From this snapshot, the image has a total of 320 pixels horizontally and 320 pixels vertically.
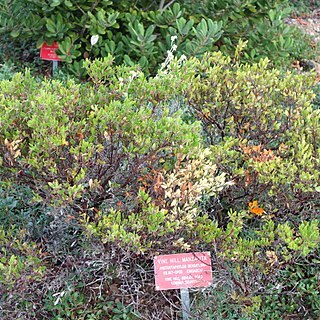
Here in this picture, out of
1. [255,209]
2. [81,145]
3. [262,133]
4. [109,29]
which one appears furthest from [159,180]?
[109,29]

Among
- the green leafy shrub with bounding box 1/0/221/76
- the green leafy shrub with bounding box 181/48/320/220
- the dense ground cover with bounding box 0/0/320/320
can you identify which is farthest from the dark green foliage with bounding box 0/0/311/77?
the dense ground cover with bounding box 0/0/320/320

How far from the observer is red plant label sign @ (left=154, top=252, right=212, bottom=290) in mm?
2764

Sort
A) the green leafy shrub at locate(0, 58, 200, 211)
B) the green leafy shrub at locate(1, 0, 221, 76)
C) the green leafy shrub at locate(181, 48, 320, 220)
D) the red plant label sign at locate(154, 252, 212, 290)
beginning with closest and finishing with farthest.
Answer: the green leafy shrub at locate(0, 58, 200, 211)
the red plant label sign at locate(154, 252, 212, 290)
the green leafy shrub at locate(181, 48, 320, 220)
the green leafy shrub at locate(1, 0, 221, 76)

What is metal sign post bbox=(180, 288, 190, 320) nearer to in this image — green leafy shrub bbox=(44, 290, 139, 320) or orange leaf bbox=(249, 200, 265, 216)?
green leafy shrub bbox=(44, 290, 139, 320)

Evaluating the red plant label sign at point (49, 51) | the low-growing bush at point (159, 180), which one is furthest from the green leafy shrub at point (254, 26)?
the low-growing bush at point (159, 180)

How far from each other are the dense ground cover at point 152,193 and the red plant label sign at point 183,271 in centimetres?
7

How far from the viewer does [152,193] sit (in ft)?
9.05

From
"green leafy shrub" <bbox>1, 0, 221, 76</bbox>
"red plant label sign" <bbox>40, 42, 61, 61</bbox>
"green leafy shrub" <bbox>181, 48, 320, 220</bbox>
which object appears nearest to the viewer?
"green leafy shrub" <bbox>181, 48, 320, 220</bbox>

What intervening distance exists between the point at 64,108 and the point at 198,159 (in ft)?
2.37

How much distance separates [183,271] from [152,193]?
410 mm

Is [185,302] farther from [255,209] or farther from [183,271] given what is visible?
[255,209]

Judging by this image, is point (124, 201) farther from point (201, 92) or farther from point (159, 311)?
point (201, 92)

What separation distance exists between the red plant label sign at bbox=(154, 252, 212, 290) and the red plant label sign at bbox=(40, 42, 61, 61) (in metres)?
3.04

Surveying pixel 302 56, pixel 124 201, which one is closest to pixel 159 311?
pixel 124 201
